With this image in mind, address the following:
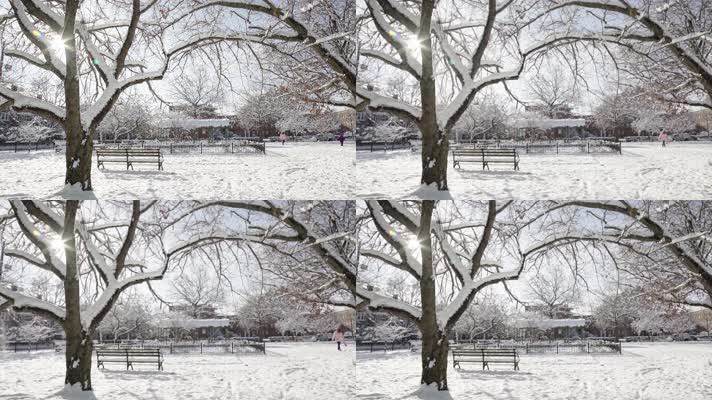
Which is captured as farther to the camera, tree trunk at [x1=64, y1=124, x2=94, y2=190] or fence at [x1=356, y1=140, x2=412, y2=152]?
tree trunk at [x1=64, y1=124, x2=94, y2=190]

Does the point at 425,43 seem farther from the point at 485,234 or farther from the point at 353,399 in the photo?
the point at 353,399

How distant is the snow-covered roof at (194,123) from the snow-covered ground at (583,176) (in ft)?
2.82

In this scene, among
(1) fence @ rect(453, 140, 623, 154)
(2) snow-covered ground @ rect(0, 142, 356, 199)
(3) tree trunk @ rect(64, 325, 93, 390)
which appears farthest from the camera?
(3) tree trunk @ rect(64, 325, 93, 390)

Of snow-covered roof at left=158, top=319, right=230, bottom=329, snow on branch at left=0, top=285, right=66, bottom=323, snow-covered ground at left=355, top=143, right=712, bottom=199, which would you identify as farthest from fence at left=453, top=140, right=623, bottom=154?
snow on branch at left=0, top=285, right=66, bottom=323

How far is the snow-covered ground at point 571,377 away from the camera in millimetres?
3770

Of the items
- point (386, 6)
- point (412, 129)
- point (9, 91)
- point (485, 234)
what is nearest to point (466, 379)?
point (485, 234)

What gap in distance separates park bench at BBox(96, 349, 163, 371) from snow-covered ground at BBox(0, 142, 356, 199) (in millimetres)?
936

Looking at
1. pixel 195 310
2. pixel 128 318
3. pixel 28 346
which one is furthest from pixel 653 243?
pixel 28 346

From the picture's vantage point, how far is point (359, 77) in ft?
11.5

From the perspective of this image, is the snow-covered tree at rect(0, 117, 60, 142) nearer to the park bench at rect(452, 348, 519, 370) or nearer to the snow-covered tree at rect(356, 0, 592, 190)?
the snow-covered tree at rect(356, 0, 592, 190)

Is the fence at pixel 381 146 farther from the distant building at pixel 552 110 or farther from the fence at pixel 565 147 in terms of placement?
the distant building at pixel 552 110

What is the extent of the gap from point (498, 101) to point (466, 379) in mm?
1550

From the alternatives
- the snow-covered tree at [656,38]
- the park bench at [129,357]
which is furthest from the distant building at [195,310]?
the snow-covered tree at [656,38]

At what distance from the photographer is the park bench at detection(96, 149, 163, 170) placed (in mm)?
3500
